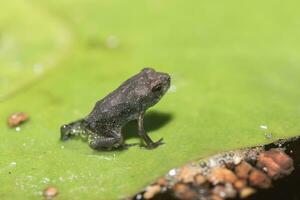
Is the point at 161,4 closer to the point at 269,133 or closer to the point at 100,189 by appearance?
the point at 269,133

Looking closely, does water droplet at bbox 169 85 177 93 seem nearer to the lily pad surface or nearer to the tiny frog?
the lily pad surface

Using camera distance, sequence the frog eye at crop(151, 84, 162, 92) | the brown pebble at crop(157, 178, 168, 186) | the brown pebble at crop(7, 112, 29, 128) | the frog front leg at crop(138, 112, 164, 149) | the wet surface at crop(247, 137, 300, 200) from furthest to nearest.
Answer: the brown pebble at crop(7, 112, 29, 128)
the frog eye at crop(151, 84, 162, 92)
the frog front leg at crop(138, 112, 164, 149)
the brown pebble at crop(157, 178, 168, 186)
the wet surface at crop(247, 137, 300, 200)

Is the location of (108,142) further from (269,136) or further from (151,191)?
(269,136)

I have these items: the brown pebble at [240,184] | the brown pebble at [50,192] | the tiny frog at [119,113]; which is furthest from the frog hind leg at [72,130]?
the brown pebble at [240,184]

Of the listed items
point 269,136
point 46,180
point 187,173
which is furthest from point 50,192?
point 269,136

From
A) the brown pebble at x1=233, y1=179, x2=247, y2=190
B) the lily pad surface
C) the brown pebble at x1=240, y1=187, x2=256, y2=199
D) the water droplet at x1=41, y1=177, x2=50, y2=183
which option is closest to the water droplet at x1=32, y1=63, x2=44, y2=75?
the lily pad surface

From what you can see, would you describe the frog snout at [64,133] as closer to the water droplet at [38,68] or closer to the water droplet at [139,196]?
Result: the water droplet at [139,196]
